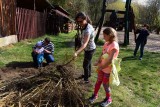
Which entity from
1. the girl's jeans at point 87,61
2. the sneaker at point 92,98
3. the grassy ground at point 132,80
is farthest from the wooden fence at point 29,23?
the sneaker at point 92,98

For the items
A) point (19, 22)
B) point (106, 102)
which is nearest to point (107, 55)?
point (106, 102)

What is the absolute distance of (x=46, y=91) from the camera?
4.92 m

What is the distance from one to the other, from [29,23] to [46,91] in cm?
1184

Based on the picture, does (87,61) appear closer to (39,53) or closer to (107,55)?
(107,55)

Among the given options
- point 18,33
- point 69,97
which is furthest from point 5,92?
point 18,33

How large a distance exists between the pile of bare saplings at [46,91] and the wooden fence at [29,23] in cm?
854

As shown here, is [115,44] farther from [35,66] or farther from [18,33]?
[18,33]

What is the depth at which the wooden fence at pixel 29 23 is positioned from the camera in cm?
1402

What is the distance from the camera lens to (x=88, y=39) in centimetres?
562

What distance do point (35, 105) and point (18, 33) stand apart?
9.51m

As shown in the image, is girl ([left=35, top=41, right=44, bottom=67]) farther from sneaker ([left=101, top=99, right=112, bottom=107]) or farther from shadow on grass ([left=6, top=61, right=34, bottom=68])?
sneaker ([left=101, top=99, right=112, bottom=107])

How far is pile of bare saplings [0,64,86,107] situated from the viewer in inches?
183

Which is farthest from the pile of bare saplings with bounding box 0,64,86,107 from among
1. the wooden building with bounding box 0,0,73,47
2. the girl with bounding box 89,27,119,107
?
the wooden building with bounding box 0,0,73,47

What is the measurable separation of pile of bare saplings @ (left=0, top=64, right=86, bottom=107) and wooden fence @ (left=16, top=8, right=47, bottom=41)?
8.54 meters
